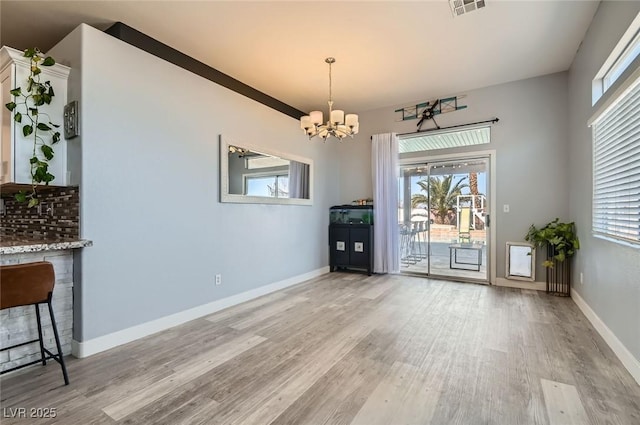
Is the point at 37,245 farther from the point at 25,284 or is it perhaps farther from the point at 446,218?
the point at 446,218

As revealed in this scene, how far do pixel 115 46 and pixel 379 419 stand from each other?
3656 mm

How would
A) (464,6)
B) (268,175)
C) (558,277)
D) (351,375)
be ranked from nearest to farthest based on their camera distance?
(351,375) < (464,6) < (558,277) < (268,175)

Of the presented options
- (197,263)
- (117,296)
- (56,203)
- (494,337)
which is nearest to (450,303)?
(494,337)

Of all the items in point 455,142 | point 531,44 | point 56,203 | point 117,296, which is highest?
point 531,44

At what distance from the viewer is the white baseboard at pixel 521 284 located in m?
4.32

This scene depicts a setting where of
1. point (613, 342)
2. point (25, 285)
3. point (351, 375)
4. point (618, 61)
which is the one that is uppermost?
point (618, 61)

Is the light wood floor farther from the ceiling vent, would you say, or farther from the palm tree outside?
the ceiling vent

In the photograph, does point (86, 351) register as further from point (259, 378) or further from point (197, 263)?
point (259, 378)

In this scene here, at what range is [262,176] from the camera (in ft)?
13.9

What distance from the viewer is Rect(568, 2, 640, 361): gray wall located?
216 centimetres

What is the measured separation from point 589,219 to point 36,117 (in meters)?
Result: 5.51

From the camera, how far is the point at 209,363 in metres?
2.30

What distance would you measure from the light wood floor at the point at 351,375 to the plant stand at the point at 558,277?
855 millimetres

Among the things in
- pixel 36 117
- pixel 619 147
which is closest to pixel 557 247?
pixel 619 147
